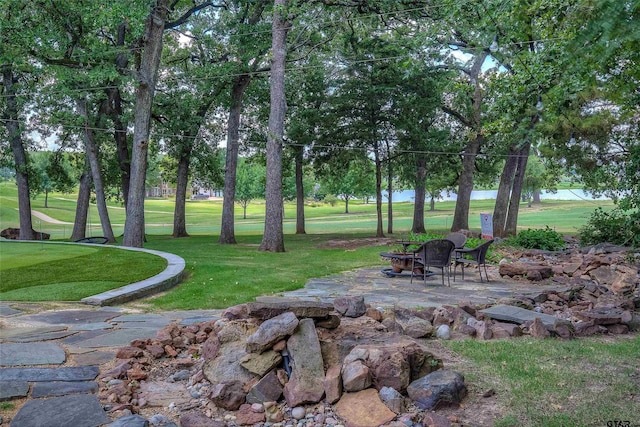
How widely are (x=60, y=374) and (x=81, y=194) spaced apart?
64.3 ft

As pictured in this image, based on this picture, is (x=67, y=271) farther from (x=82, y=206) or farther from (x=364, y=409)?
(x=82, y=206)

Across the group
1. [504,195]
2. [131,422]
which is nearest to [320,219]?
[504,195]

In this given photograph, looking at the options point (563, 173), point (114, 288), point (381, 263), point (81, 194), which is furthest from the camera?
point (81, 194)

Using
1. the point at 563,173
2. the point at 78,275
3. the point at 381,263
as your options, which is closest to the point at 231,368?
the point at 78,275

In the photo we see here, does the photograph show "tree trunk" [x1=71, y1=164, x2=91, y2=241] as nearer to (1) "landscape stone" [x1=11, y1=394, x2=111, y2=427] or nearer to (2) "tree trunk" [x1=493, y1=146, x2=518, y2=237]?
(2) "tree trunk" [x1=493, y1=146, x2=518, y2=237]

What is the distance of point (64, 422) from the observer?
8.59 ft

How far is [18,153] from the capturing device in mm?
19703

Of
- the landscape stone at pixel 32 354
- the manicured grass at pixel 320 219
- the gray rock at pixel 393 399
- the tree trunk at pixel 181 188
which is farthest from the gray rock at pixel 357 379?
the tree trunk at pixel 181 188

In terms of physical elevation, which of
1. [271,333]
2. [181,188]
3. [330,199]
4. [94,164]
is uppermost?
[94,164]

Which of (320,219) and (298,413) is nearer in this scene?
(298,413)

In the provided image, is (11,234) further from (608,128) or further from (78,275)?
(608,128)

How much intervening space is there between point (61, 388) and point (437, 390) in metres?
2.43

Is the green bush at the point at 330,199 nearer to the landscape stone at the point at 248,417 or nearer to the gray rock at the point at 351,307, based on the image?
the gray rock at the point at 351,307

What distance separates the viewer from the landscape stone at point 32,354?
365cm
